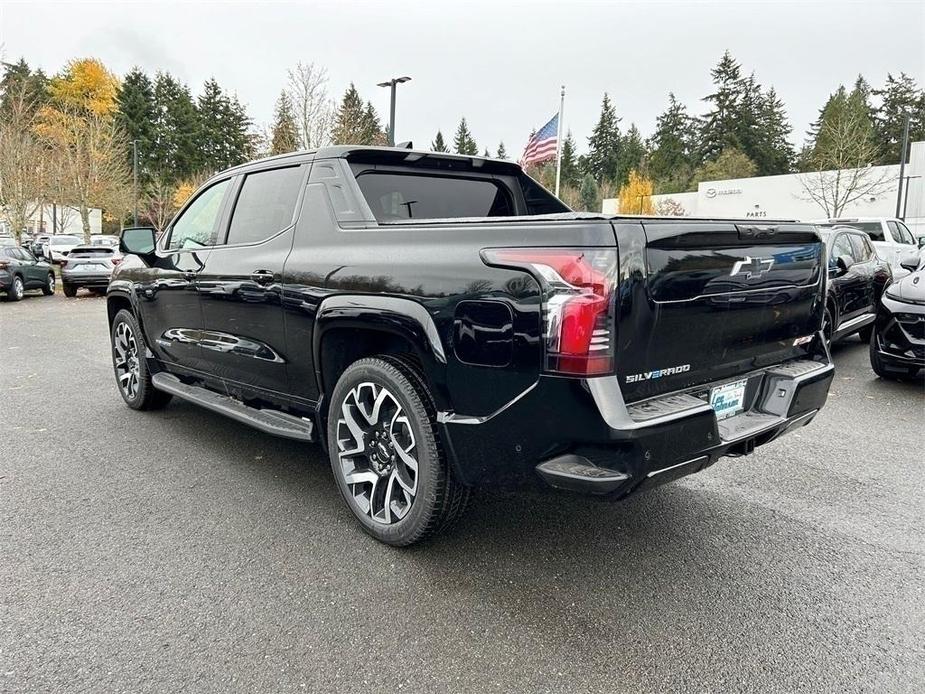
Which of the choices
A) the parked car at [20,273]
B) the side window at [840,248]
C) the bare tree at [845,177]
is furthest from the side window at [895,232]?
the bare tree at [845,177]

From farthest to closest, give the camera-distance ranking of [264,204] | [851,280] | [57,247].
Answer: [57,247] → [851,280] → [264,204]

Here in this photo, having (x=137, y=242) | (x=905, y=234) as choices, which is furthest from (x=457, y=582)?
(x=905, y=234)

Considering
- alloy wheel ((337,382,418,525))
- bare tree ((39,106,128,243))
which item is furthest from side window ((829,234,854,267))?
bare tree ((39,106,128,243))

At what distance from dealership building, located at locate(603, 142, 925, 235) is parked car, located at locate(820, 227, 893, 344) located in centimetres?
2624

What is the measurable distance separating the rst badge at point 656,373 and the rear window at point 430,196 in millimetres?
1600

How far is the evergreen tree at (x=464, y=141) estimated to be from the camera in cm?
8869

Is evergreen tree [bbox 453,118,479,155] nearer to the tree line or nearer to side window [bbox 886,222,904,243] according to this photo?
the tree line

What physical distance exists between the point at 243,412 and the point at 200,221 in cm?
157

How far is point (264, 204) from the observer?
3881 mm

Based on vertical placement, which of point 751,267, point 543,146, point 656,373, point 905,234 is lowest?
point 656,373

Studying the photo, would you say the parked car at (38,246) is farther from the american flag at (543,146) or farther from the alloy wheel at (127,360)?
the alloy wheel at (127,360)

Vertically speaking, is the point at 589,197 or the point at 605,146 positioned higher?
the point at 605,146

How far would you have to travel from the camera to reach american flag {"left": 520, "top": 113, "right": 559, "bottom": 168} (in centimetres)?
1712

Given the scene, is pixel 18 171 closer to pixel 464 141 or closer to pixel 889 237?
pixel 889 237
